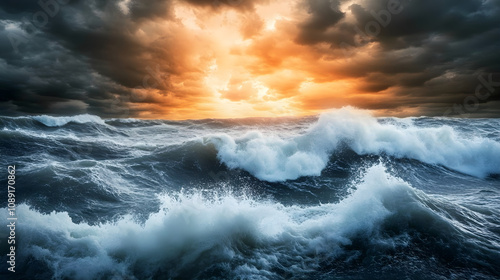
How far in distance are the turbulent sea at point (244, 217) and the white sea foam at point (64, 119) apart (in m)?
10.3

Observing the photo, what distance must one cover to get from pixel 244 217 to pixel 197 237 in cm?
122

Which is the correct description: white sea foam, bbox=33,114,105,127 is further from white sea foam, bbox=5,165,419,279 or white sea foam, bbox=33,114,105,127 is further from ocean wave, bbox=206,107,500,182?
white sea foam, bbox=5,165,419,279

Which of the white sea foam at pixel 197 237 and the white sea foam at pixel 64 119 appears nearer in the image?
the white sea foam at pixel 197 237

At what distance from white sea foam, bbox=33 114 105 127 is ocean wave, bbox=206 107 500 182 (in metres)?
17.6

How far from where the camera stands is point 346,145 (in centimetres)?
1562

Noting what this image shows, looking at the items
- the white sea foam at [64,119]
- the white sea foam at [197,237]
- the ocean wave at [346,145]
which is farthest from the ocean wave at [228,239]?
the white sea foam at [64,119]

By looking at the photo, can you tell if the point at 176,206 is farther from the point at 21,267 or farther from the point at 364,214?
the point at 364,214

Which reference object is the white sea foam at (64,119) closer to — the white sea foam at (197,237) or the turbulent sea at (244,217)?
the turbulent sea at (244,217)

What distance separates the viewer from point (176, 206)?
611 centimetres

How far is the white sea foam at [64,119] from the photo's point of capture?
75.8ft

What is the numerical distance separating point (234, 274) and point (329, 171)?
9550 mm

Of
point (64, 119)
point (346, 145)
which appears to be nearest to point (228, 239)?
point (346, 145)

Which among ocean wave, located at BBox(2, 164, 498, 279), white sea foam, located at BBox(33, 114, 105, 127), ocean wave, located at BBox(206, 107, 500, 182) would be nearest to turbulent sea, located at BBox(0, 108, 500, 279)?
ocean wave, located at BBox(2, 164, 498, 279)

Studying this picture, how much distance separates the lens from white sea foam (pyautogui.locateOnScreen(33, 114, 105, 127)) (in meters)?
23.1
